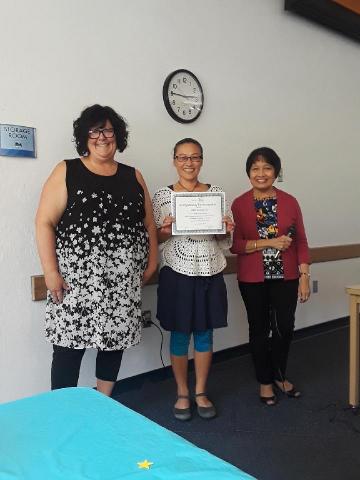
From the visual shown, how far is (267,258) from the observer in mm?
2582

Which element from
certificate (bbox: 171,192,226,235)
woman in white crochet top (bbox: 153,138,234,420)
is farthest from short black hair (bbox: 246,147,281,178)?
certificate (bbox: 171,192,226,235)

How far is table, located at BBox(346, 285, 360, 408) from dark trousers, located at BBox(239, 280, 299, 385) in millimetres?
309

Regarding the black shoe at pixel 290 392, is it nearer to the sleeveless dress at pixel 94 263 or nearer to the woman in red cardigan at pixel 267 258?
the woman in red cardigan at pixel 267 258

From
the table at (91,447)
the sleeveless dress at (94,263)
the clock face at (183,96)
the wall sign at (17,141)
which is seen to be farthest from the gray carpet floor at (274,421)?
the clock face at (183,96)

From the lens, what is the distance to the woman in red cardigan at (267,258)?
8.39 ft

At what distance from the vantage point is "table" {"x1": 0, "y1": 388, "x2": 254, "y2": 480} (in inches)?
29.8

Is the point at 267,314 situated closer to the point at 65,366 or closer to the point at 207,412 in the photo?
the point at 207,412

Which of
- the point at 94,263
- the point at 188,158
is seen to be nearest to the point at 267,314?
the point at 188,158

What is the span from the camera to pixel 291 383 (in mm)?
2973

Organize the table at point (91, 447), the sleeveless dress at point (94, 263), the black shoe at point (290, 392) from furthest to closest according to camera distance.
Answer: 1. the black shoe at point (290, 392)
2. the sleeveless dress at point (94, 263)
3. the table at point (91, 447)

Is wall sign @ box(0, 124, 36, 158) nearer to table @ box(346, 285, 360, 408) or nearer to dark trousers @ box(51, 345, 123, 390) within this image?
dark trousers @ box(51, 345, 123, 390)

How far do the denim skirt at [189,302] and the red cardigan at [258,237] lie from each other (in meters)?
0.24

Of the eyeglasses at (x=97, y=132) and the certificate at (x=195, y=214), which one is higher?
the eyeglasses at (x=97, y=132)

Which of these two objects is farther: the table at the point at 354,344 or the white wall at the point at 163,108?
the table at the point at 354,344
